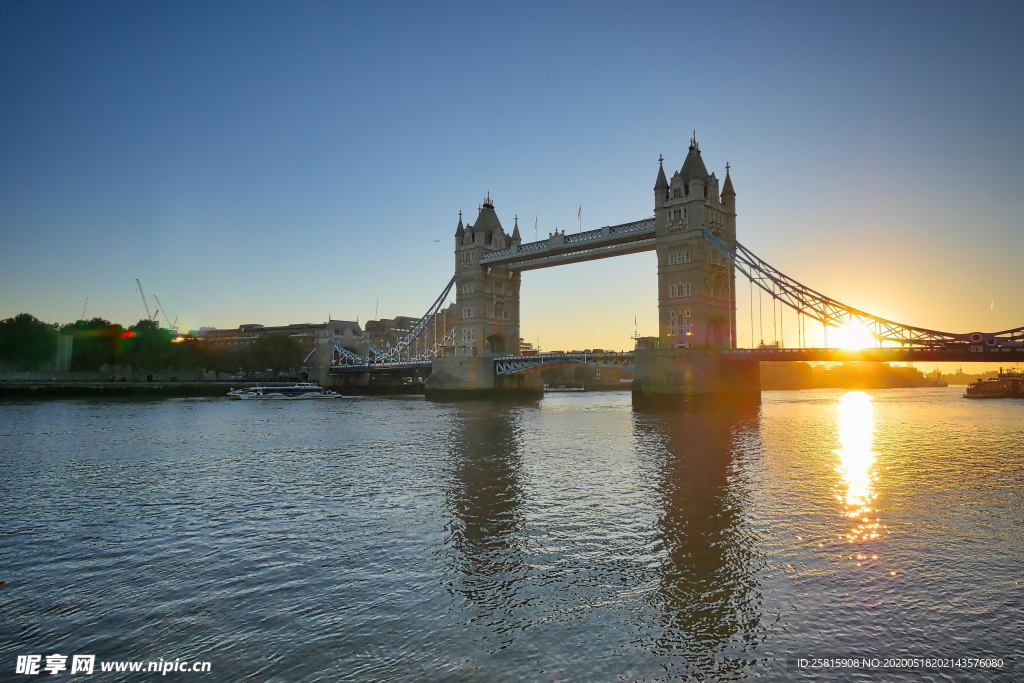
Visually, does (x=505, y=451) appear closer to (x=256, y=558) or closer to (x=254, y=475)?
(x=254, y=475)

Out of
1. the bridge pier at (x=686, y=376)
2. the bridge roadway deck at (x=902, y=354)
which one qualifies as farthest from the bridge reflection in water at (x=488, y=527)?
the bridge roadway deck at (x=902, y=354)

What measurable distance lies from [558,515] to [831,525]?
247 inches

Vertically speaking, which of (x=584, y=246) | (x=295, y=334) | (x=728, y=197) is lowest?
(x=295, y=334)

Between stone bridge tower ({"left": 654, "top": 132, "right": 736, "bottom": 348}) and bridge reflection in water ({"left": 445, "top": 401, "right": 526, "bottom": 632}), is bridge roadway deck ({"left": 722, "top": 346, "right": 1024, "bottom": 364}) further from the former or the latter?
bridge reflection in water ({"left": 445, "top": 401, "right": 526, "bottom": 632})

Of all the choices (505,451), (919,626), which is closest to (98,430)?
(505,451)

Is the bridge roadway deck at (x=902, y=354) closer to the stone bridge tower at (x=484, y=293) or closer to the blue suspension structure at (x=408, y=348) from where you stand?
the stone bridge tower at (x=484, y=293)

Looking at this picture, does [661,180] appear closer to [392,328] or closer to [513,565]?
[513,565]

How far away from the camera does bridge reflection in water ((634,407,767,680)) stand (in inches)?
312

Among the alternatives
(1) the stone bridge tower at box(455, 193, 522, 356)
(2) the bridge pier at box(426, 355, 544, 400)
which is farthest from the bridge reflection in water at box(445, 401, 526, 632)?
(1) the stone bridge tower at box(455, 193, 522, 356)

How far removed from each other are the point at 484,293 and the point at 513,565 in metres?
73.4

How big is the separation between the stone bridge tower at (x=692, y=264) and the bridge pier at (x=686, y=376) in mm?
1901

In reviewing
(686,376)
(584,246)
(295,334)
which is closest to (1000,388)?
(686,376)

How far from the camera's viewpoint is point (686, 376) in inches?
2239

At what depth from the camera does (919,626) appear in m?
8.61
